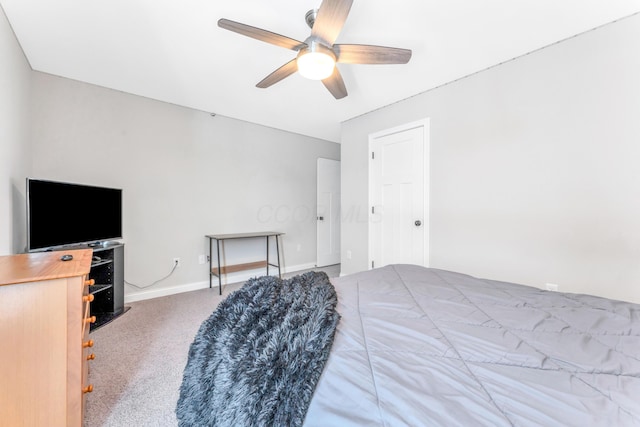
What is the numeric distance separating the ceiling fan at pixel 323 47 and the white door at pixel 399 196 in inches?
52.2

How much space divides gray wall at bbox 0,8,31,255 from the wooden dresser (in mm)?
1014

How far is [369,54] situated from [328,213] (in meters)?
3.23

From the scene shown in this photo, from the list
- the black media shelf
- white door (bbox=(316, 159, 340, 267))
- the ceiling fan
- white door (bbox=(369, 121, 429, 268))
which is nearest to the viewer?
the ceiling fan

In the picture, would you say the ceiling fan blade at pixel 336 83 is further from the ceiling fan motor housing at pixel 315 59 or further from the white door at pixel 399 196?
the white door at pixel 399 196

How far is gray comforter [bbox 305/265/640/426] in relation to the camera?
0.55m

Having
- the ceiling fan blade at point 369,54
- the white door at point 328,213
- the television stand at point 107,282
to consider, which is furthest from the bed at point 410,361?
the white door at point 328,213

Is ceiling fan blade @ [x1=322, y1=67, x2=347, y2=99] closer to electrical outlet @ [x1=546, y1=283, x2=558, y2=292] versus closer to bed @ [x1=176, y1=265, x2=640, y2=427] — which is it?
bed @ [x1=176, y1=265, x2=640, y2=427]

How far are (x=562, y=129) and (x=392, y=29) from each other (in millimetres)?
1503

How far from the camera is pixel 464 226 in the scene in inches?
101

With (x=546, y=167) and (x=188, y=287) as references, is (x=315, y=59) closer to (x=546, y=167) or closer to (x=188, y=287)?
(x=546, y=167)

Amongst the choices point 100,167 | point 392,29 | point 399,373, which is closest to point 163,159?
point 100,167

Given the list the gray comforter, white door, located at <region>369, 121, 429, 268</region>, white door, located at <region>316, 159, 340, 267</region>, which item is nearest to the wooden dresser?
the gray comforter

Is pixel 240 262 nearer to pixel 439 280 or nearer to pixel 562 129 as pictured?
pixel 439 280

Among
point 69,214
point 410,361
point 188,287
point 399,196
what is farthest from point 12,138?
point 399,196
